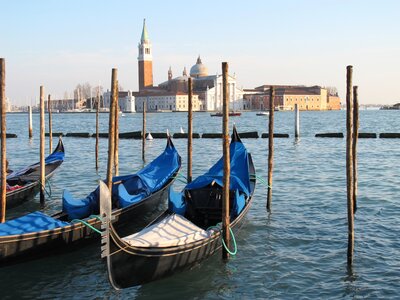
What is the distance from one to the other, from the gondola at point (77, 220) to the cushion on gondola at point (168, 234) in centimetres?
40

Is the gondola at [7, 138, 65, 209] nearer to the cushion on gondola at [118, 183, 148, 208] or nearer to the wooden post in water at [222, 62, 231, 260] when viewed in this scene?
the cushion on gondola at [118, 183, 148, 208]

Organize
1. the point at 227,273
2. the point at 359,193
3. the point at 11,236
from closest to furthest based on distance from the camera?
the point at 11,236 < the point at 227,273 < the point at 359,193

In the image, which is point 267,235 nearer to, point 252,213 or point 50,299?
point 252,213

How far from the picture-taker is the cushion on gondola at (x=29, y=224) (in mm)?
5697

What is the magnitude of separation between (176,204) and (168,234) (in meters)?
1.21

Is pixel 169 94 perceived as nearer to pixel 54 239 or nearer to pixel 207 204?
pixel 207 204

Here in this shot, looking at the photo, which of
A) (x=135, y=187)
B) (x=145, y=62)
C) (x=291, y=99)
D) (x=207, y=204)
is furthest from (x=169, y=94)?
(x=207, y=204)

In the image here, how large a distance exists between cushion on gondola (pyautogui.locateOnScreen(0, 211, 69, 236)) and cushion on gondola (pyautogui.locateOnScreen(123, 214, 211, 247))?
119 centimetres

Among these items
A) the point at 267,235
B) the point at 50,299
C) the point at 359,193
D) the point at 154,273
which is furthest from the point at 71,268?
the point at 359,193

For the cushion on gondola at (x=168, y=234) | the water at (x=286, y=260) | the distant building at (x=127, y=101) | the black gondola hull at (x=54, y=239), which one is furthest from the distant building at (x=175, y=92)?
the cushion on gondola at (x=168, y=234)

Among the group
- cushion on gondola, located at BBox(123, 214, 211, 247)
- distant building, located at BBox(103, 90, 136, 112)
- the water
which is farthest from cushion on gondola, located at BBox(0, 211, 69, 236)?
distant building, located at BBox(103, 90, 136, 112)

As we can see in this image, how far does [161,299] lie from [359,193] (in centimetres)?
644

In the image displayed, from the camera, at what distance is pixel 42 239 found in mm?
5867

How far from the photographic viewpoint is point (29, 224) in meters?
5.95
